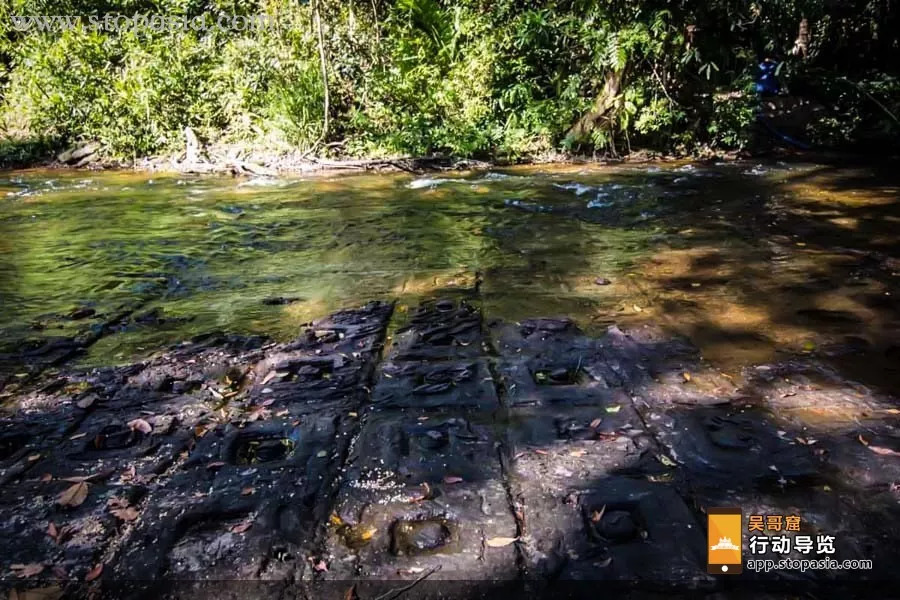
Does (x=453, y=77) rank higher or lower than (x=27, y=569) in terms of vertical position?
higher

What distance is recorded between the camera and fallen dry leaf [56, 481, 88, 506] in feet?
6.35

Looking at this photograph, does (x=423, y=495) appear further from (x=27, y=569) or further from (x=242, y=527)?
(x=27, y=569)

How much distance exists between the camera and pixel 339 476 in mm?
2041

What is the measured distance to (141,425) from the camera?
7.74 feet

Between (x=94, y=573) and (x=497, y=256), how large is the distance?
11.1 ft

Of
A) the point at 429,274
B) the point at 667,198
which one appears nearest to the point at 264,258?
the point at 429,274

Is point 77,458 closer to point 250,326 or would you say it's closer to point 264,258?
point 250,326

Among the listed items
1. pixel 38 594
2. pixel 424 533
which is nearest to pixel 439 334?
pixel 424 533

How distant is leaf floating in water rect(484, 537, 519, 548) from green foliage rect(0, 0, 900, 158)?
810 centimetres

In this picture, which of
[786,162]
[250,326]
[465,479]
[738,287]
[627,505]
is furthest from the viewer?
[786,162]

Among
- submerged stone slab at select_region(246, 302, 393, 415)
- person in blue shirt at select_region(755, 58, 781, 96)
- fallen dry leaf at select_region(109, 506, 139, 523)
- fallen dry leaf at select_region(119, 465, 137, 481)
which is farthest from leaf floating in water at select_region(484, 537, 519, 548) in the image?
person in blue shirt at select_region(755, 58, 781, 96)

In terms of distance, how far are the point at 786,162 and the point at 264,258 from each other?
7240mm

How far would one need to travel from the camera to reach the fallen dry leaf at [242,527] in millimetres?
1811

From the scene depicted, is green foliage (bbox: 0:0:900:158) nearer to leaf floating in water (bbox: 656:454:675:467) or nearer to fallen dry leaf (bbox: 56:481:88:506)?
leaf floating in water (bbox: 656:454:675:467)
